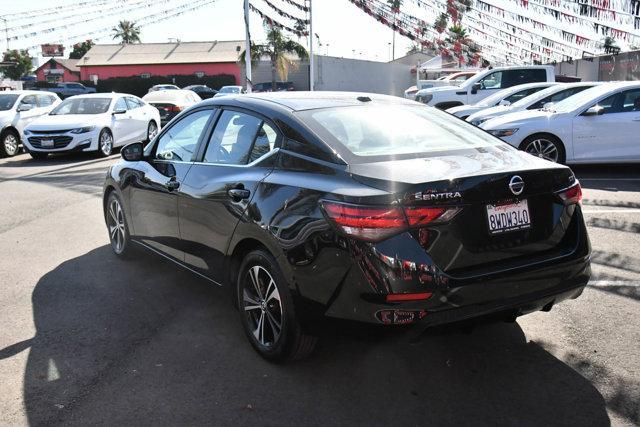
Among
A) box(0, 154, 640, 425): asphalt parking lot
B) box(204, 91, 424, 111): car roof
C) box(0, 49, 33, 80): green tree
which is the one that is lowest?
box(0, 154, 640, 425): asphalt parking lot

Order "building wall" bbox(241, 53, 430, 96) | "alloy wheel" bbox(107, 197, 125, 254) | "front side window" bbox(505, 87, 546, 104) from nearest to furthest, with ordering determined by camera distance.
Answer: "alloy wheel" bbox(107, 197, 125, 254)
"front side window" bbox(505, 87, 546, 104)
"building wall" bbox(241, 53, 430, 96)

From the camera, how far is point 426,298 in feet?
9.53

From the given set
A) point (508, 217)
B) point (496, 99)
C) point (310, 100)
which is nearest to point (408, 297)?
point (508, 217)

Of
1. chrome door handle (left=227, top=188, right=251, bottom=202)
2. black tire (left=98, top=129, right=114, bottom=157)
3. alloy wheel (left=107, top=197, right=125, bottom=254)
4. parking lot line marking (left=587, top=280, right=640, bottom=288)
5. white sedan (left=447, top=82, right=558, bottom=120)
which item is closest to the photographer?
chrome door handle (left=227, top=188, right=251, bottom=202)

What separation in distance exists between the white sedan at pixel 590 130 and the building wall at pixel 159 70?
47.7m

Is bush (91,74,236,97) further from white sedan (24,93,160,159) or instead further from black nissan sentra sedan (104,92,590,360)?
black nissan sentra sedan (104,92,590,360)

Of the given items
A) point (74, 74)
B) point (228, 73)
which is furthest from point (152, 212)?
point (74, 74)

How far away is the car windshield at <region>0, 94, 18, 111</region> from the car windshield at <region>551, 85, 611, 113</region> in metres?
13.1

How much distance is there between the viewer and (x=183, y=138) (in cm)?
478

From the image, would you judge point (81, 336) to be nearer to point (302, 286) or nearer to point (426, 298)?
point (302, 286)

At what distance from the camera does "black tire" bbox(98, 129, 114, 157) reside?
46.2 ft

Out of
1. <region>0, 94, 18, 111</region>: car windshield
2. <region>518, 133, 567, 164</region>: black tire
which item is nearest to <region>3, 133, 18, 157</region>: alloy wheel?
<region>0, 94, 18, 111</region>: car windshield

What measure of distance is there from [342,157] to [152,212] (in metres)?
2.23

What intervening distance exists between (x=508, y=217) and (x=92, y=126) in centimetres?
1255
